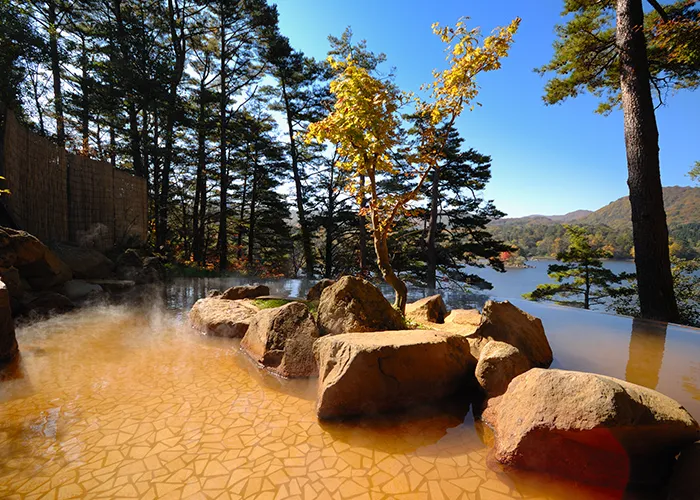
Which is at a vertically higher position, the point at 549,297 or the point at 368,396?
the point at 368,396

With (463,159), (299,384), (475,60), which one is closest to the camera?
(299,384)

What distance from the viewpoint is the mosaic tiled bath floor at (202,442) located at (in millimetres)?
1775

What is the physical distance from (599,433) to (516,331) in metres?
1.77

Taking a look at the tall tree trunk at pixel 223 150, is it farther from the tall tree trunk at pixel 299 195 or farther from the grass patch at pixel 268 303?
the grass patch at pixel 268 303

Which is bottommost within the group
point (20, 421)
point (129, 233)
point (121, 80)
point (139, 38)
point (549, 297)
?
point (549, 297)

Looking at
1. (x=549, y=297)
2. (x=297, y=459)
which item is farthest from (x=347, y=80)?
(x=549, y=297)

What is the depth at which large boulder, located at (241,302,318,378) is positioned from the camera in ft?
11.0

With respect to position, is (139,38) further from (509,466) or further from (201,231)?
(509,466)

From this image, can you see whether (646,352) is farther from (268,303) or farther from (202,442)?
(268,303)

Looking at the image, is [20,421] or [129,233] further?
[129,233]

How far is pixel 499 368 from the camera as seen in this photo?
105 inches

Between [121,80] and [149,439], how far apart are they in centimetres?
1056

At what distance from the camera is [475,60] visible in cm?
381

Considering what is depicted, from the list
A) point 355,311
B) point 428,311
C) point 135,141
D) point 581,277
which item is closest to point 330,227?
point 135,141
